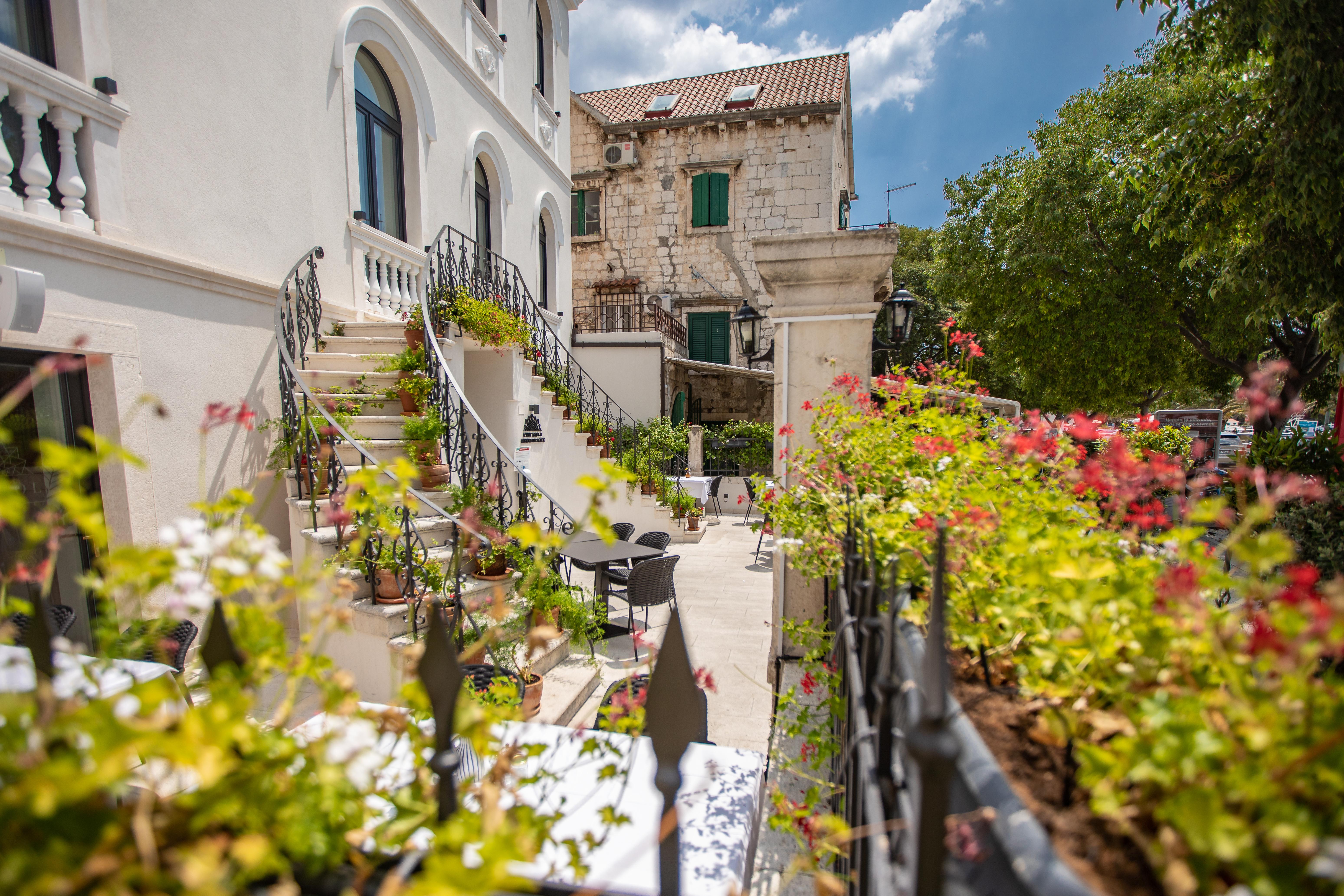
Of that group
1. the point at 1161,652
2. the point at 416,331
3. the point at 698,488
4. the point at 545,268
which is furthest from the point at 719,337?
the point at 1161,652

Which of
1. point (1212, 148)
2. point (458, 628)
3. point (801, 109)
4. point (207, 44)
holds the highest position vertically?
point (801, 109)

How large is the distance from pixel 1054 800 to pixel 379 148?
9405mm

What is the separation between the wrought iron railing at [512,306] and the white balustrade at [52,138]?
3346 millimetres

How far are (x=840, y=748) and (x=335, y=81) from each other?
8289mm

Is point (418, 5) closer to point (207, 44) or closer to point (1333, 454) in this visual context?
point (207, 44)

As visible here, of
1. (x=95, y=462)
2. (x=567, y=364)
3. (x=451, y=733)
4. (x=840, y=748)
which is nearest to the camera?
(x=95, y=462)

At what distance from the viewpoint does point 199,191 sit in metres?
5.02

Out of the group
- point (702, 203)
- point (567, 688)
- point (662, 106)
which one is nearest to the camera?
point (567, 688)

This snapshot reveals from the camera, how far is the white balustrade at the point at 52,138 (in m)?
3.71

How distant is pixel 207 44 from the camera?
510 cm

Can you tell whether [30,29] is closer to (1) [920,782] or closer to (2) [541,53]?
(1) [920,782]

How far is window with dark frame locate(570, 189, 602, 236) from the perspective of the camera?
59.8 ft

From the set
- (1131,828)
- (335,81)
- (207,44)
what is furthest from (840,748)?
(335,81)

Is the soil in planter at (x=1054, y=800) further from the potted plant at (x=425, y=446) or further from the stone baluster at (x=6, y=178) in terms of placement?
the stone baluster at (x=6, y=178)
